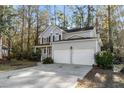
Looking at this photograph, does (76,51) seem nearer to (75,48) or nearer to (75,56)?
(75,48)

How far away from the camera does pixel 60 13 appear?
4128 centimetres

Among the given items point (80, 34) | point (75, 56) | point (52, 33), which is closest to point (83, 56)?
point (75, 56)

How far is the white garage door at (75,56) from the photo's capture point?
20641mm

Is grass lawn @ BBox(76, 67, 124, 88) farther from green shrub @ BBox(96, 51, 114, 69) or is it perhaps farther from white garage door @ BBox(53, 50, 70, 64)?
white garage door @ BBox(53, 50, 70, 64)

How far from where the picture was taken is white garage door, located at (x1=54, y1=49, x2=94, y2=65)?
67.7ft

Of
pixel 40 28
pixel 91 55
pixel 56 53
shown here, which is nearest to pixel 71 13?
pixel 40 28

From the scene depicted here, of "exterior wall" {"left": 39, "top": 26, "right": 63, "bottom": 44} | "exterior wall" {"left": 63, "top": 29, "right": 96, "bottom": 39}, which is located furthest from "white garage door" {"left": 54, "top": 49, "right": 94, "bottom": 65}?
"exterior wall" {"left": 39, "top": 26, "right": 63, "bottom": 44}

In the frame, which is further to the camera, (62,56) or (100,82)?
(62,56)

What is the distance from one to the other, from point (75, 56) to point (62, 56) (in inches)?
80.4

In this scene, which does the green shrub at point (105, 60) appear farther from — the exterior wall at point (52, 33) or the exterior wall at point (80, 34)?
the exterior wall at point (52, 33)

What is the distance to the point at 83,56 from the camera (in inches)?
834

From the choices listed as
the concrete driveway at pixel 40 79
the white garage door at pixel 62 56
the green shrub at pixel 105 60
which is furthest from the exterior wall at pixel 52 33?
the concrete driveway at pixel 40 79
